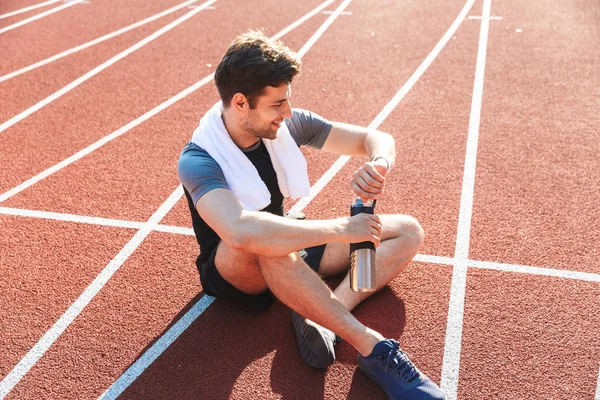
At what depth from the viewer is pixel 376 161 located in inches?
131

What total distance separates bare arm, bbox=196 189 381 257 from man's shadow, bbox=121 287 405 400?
66 cm

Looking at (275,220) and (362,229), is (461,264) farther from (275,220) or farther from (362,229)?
(275,220)

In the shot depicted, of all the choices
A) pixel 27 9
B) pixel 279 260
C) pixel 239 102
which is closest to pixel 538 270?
pixel 279 260

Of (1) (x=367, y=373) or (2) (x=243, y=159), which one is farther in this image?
(2) (x=243, y=159)

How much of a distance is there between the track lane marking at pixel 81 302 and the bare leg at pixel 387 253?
1033mm

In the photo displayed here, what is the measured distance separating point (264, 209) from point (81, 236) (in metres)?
1.51

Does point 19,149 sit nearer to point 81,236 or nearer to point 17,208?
point 17,208

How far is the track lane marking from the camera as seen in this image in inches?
130

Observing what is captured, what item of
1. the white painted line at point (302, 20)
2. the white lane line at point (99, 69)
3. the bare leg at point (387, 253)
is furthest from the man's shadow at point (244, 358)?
the white painted line at point (302, 20)

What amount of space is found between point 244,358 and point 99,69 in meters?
4.41

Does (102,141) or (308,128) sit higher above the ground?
(308,128)

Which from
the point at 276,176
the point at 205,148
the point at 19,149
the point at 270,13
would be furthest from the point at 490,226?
the point at 270,13

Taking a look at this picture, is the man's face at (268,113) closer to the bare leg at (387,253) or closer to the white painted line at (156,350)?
the bare leg at (387,253)

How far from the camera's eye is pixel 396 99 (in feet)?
19.7
